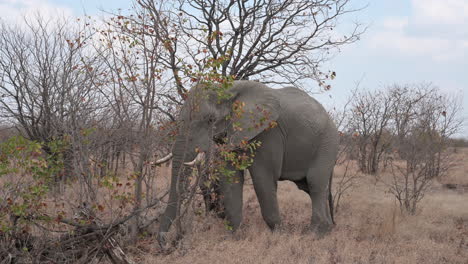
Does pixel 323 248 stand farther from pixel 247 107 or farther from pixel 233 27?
pixel 233 27

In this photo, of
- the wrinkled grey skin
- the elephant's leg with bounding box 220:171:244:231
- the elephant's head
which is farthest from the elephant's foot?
the elephant's head

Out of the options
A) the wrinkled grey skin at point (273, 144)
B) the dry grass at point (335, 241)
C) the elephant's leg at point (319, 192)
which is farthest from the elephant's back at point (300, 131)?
the dry grass at point (335, 241)

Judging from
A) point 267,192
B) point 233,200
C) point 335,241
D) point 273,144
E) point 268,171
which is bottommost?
point 335,241

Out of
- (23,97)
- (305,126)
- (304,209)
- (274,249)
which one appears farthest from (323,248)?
(23,97)

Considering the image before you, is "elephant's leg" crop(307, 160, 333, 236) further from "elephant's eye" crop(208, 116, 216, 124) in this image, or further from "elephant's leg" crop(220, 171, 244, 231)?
"elephant's eye" crop(208, 116, 216, 124)

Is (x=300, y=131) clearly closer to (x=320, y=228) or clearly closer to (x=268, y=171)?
(x=268, y=171)

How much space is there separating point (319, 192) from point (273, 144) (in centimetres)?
121

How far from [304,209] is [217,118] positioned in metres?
4.43

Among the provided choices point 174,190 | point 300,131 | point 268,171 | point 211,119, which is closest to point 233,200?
point 268,171

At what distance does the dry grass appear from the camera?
21.0 ft

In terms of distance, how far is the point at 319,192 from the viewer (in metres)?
8.27

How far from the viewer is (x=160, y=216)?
7.11 m

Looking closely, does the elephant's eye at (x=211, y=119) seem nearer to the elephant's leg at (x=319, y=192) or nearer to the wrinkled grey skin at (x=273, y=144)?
the wrinkled grey skin at (x=273, y=144)

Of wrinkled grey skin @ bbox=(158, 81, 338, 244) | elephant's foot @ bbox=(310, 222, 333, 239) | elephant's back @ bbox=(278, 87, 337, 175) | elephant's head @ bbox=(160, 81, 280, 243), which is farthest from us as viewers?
elephant's back @ bbox=(278, 87, 337, 175)
